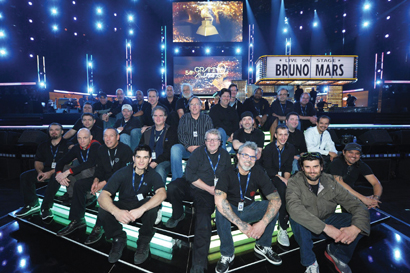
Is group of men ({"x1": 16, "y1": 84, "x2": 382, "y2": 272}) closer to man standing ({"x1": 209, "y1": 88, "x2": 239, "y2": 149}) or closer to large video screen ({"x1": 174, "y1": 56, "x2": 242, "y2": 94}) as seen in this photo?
man standing ({"x1": 209, "y1": 88, "x2": 239, "y2": 149})

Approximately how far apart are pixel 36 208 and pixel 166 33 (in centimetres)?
1629

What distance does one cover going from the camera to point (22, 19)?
12.9 meters

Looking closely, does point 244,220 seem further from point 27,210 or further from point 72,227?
point 27,210

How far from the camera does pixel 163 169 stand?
11.2 feet

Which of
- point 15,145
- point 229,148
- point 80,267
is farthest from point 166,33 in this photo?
point 80,267

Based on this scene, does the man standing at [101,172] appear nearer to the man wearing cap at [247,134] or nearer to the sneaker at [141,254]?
the sneaker at [141,254]

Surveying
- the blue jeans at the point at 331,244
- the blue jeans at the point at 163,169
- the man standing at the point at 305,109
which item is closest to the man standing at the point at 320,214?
the blue jeans at the point at 331,244

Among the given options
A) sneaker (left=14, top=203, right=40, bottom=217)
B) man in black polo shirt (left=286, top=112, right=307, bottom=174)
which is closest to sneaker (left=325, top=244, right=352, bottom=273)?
man in black polo shirt (left=286, top=112, right=307, bottom=174)

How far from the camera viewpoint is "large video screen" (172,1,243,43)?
15.4m

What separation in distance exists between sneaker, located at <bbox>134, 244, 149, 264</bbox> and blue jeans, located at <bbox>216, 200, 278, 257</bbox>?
0.95m

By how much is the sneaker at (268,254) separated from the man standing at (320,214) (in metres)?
0.29

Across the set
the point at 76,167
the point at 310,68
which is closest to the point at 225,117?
the point at 76,167

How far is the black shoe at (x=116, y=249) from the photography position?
8.05 ft

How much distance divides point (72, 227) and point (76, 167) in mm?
953
